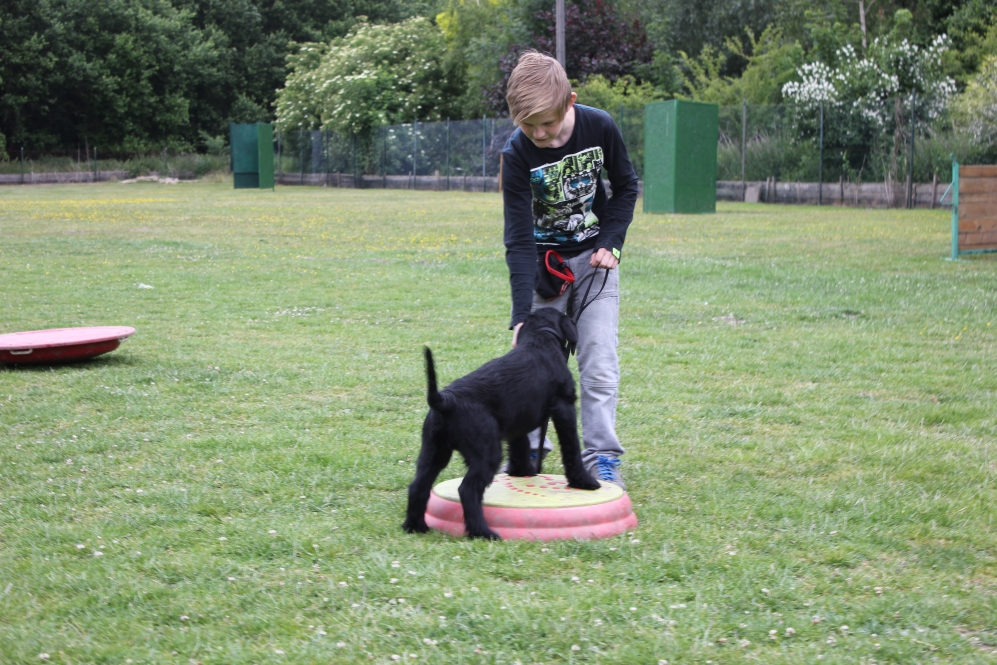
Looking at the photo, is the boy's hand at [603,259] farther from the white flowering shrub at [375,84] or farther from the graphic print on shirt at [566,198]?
the white flowering shrub at [375,84]

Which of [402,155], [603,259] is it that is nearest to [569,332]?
[603,259]

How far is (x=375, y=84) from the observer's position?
150 ft

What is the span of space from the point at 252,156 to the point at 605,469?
43397 mm

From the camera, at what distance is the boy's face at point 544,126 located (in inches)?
174

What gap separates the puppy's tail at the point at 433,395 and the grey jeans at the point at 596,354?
1142mm

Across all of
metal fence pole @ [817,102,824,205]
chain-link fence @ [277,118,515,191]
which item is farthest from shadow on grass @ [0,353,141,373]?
chain-link fence @ [277,118,515,191]

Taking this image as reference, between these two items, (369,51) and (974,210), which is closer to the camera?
(974,210)

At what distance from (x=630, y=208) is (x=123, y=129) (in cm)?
5699

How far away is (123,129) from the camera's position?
56.4 meters

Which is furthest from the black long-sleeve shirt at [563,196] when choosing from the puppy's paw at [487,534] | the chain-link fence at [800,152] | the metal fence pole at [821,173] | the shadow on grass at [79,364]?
the metal fence pole at [821,173]

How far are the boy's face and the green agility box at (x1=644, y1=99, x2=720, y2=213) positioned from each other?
20363 millimetres

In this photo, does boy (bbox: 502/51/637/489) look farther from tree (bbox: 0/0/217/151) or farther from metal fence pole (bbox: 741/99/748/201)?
tree (bbox: 0/0/217/151)

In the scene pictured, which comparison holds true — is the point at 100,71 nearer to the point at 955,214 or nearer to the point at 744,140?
the point at 744,140

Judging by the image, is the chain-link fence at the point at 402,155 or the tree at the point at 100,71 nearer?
the chain-link fence at the point at 402,155
